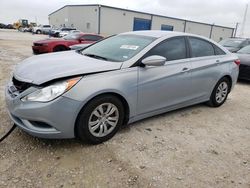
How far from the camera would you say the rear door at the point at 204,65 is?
439 centimetres

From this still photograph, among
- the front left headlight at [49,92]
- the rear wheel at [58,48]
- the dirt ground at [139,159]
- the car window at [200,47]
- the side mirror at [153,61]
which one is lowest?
the dirt ground at [139,159]

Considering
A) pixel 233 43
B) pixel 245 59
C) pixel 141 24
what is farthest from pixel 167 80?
pixel 141 24

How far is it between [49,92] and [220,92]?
3.63 m

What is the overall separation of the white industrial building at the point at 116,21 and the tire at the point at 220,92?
3627 centimetres

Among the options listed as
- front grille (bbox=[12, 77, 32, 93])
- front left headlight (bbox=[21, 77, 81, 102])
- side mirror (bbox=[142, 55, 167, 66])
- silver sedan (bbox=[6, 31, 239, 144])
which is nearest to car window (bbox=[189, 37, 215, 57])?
silver sedan (bbox=[6, 31, 239, 144])

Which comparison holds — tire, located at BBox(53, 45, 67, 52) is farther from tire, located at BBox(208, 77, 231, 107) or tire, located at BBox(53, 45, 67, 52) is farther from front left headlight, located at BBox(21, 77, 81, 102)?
front left headlight, located at BBox(21, 77, 81, 102)

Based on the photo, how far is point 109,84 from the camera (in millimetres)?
3145

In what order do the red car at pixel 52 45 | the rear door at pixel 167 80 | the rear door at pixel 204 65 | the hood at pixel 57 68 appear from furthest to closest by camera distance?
the red car at pixel 52 45, the rear door at pixel 204 65, the rear door at pixel 167 80, the hood at pixel 57 68

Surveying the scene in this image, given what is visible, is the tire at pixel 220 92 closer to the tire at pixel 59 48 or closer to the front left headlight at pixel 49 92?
the front left headlight at pixel 49 92

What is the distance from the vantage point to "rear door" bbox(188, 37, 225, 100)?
439cm

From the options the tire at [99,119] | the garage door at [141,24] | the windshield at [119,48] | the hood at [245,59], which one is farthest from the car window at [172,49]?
the garage door at [141,24]

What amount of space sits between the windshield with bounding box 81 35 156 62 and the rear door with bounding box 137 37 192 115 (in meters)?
0.22

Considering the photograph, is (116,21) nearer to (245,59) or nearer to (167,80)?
(245,59)

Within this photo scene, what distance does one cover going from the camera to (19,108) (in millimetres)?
2926
